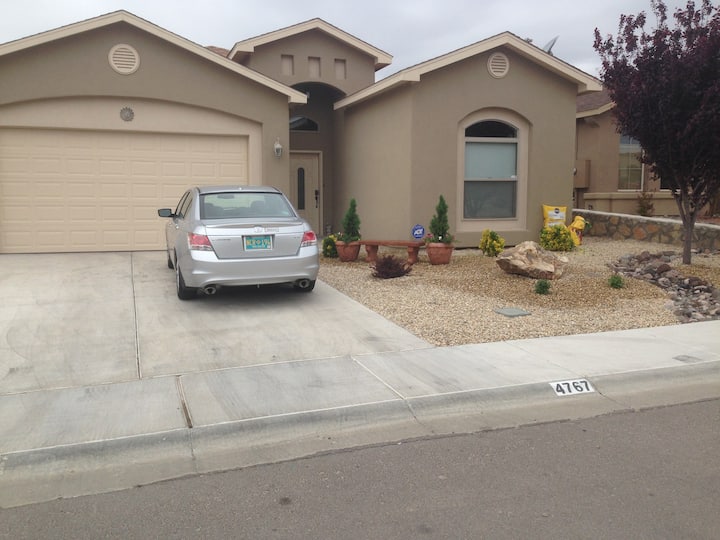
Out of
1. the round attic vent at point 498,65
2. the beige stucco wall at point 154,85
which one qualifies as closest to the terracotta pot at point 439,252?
the beige stucco wall at point 154,85

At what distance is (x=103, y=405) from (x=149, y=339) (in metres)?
1.92

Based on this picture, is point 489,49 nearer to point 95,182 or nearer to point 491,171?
point 491,171

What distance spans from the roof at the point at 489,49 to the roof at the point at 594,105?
17.6 feet

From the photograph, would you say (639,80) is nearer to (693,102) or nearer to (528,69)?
(693,102)

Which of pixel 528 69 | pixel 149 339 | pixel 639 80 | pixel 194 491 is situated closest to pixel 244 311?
pixel 149 339

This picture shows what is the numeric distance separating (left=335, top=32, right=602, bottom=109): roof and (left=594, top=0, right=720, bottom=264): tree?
2608 mm

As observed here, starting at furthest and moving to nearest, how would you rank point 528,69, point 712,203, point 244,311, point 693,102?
point 712,203, point 528,69, point 693,102, point 244,311

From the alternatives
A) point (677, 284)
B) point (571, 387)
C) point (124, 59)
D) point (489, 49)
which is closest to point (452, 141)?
point (489, 49)

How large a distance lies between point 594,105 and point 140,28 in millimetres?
13449

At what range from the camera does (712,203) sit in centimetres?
1806

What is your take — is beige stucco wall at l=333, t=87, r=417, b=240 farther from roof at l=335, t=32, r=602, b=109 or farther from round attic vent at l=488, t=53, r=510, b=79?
round attic vent at l=488, t=53, r=510, b=79

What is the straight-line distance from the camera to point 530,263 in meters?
10.5

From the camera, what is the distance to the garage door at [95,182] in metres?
13.1

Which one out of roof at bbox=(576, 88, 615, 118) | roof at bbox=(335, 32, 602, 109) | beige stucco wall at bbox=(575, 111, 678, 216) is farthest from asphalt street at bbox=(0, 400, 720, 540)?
roof at bbox=(576, 88, 615, 118)
